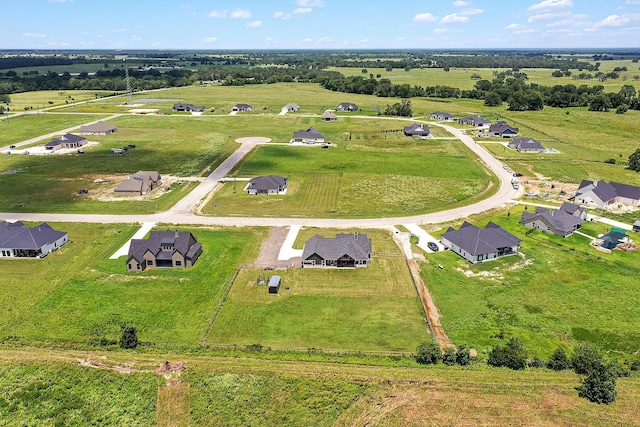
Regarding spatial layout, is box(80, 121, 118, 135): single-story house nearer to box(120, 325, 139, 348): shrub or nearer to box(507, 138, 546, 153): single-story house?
box(120, 325, 139, 348): shrub

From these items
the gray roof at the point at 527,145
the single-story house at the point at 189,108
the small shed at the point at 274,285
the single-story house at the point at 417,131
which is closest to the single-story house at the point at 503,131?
the gray roof at the point at 527,145

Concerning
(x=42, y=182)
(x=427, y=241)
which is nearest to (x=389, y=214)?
(x=427, y=241)

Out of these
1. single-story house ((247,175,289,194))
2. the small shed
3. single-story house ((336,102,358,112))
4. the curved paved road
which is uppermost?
single-story house ((336,102,358,112))

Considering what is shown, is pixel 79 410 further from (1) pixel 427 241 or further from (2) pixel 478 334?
(1) pixel 427 241

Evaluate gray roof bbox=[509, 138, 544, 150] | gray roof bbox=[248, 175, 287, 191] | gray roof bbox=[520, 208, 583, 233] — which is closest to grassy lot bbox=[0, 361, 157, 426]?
gray roof bbox=[248, 175, 287, 191]

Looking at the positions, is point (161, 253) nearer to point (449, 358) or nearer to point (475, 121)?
point (449, 358)
